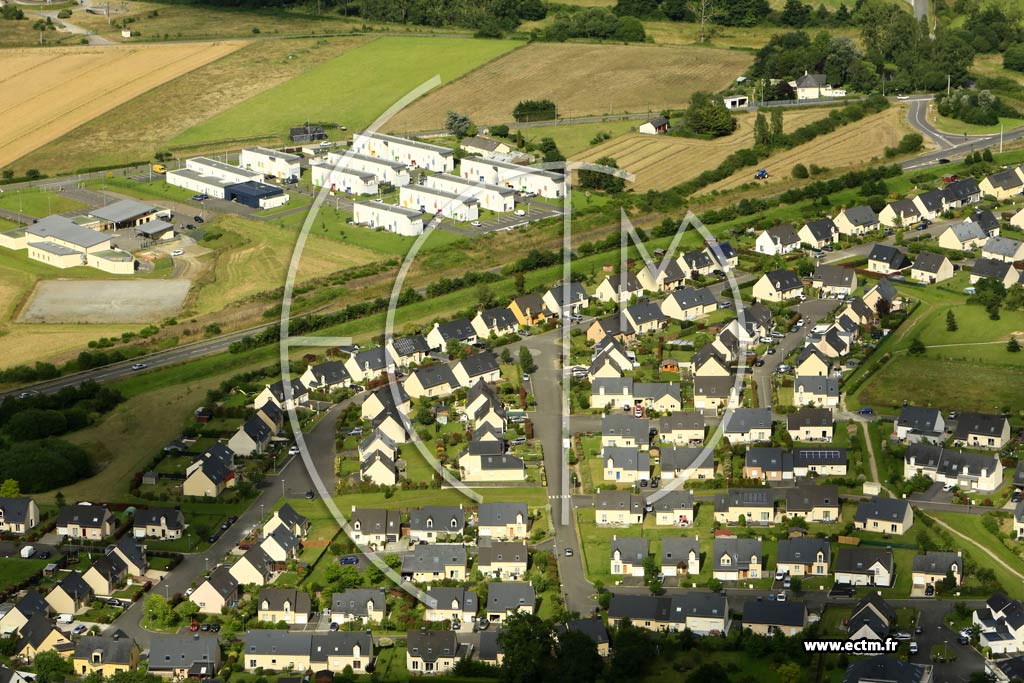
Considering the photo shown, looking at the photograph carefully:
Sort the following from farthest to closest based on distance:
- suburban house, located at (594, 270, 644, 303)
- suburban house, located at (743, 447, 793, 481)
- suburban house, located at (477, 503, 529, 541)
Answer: suburban house, located at (594, 270, 644, 303) → suburban house, located at (743, 447, 793, 481) → suburban house, located at (477, 503, 529, 541)

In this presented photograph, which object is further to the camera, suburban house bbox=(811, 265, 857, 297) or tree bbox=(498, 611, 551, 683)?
suburban house bbox=(811, 265, 857, 297)

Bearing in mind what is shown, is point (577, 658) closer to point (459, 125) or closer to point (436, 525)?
point (436, 525)

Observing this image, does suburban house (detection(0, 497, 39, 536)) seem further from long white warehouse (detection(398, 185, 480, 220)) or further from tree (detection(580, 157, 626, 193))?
tree (detection(580, 157, 626, 193))

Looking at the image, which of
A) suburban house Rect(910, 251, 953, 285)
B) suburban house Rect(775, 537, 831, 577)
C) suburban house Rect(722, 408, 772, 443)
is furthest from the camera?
suburban house Rect(910, 251, 953, 285)

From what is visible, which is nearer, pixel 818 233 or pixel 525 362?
pixel 525 362

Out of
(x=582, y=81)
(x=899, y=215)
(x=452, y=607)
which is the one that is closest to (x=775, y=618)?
(x=452, y=607)

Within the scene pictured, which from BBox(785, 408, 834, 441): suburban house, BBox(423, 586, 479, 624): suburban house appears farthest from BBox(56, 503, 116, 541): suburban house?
BBox(785, 408, 834, 441): suburban house

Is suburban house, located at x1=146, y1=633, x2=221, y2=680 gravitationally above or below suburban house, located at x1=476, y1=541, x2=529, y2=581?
below

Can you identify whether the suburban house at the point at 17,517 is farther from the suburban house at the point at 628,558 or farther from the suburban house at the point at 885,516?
the suburban house at the point at 885,516
